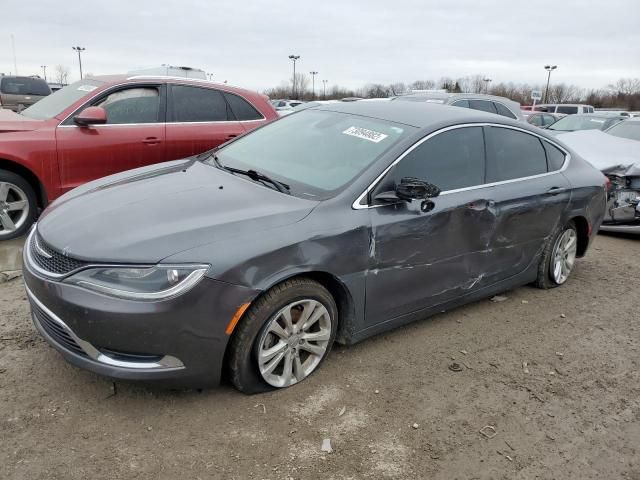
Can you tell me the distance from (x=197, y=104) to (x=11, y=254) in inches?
101

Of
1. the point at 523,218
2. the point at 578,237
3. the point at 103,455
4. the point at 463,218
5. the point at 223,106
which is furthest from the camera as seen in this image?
the point at 223,106

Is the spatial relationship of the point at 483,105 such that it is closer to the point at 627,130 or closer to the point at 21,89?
the point at 627,130

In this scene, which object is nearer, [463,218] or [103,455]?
[103,455]

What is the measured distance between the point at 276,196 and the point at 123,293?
1.07 meters

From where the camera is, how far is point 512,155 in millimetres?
4156

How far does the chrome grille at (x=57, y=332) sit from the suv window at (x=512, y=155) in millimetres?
2915

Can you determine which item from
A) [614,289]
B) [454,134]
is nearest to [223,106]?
[454,134]

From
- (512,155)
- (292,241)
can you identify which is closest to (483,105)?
(512,155)

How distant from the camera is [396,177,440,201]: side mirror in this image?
316 cm

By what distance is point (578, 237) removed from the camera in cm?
505

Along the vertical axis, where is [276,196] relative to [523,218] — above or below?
above

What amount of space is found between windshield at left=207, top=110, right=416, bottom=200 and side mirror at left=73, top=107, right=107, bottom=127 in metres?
1.83

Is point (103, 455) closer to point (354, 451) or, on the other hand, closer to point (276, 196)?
point (354, 451)

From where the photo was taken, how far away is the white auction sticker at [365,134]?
3.54 m
